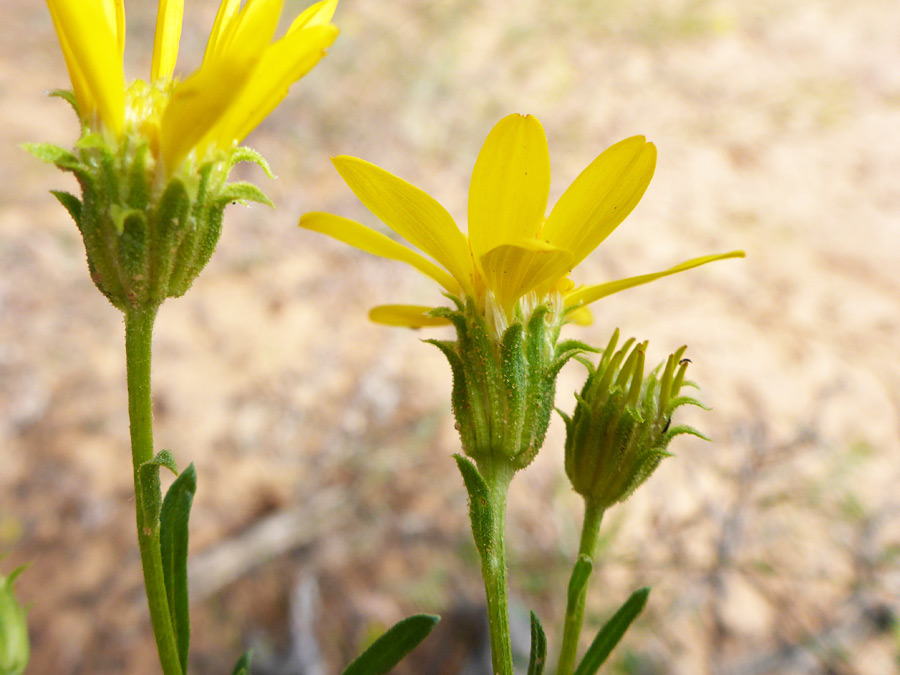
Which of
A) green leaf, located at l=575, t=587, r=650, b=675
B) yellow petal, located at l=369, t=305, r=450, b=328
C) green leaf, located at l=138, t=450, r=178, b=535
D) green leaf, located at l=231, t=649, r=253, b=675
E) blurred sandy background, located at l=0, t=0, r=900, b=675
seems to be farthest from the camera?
blurred sandy background, located at l=0, t=0, r=900, b=675

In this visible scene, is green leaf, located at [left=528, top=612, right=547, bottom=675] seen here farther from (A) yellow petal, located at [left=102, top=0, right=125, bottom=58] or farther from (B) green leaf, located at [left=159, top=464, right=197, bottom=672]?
(A) yellow petal, located at [left=102, top=0, right=125, bottom=58]

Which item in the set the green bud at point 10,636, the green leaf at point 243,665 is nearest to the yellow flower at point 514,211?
the green leaf at point 243,665

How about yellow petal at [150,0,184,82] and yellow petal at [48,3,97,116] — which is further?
yellow petal at [150,0,184,82]

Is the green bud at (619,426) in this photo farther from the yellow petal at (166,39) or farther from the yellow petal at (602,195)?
the yellow petal at (166,39)

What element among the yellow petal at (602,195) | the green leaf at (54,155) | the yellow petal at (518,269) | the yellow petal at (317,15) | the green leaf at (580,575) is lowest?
the green leaf at (580,575)

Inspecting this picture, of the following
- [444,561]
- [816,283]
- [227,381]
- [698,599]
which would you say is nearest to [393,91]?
[227,381]

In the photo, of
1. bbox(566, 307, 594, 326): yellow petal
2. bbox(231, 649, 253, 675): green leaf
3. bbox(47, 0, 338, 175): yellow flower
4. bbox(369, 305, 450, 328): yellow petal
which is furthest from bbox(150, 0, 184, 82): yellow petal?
bbox(231, 649, 253, 675): green leaf

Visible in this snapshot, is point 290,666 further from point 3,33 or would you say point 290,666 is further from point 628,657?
point 3,33

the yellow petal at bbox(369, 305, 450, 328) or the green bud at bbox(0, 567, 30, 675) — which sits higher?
the yellow petal at bbox(369, 305, 450, 328)
